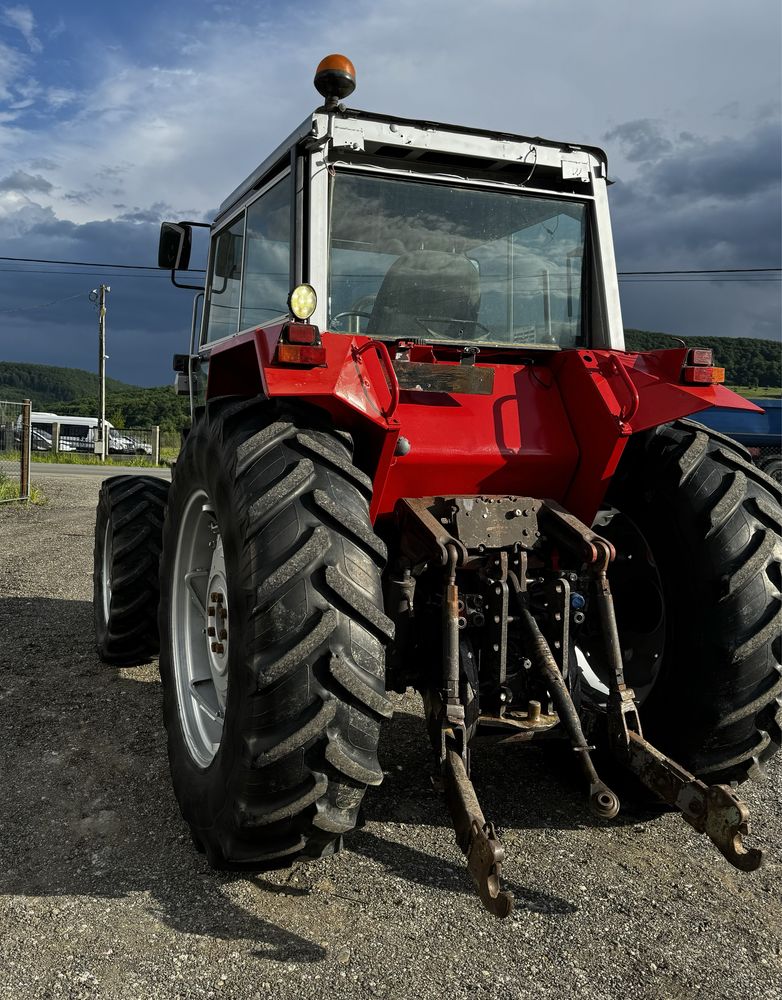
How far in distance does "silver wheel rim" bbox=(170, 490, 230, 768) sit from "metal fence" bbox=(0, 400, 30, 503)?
9685 millimetres

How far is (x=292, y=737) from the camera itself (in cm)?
237

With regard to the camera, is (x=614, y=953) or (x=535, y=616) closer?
(x=614, y=953)

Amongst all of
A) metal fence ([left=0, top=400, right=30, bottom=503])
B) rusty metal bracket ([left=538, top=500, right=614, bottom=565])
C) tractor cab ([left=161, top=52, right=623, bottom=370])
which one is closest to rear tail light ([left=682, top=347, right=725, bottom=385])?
tractor cab ([left=161, top=52, right=623, bottom=370])

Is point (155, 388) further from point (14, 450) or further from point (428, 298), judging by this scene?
point (428, 298)

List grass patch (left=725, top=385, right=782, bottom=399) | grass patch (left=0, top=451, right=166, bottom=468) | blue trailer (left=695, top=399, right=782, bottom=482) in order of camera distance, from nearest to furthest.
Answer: blue trailer (left=695, top=399, right=782, bottom=482) → grass patch (left=725, top=385, right=782, bottom=399) → grass patch (left=0, top=451, right=166, bottom=468)

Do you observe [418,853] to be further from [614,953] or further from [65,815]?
[65,815]

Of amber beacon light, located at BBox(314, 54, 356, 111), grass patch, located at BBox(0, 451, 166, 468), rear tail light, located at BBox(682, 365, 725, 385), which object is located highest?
amber beacon light, located at BBox(314, 54, 356, 111)

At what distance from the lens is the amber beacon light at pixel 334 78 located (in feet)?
11.0

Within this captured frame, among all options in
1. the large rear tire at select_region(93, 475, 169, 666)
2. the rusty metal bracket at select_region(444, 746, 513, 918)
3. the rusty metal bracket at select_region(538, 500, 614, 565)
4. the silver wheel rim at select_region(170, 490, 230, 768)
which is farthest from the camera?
the large rear tire at select_region(93, 475, 169, 666)

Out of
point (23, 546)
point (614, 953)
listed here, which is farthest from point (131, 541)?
point (23, 546)

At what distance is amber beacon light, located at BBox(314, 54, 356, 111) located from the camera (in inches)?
132

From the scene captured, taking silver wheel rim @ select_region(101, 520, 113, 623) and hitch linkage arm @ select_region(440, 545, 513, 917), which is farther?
silver wheel rim @ select_region(101, 520, 113, 623)

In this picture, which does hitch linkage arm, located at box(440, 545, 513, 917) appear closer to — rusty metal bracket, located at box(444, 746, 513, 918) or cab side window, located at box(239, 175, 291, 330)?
rusty metal bracket, located at box(444, 746, 513, 918)

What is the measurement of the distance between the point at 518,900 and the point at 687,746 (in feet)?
2.81
